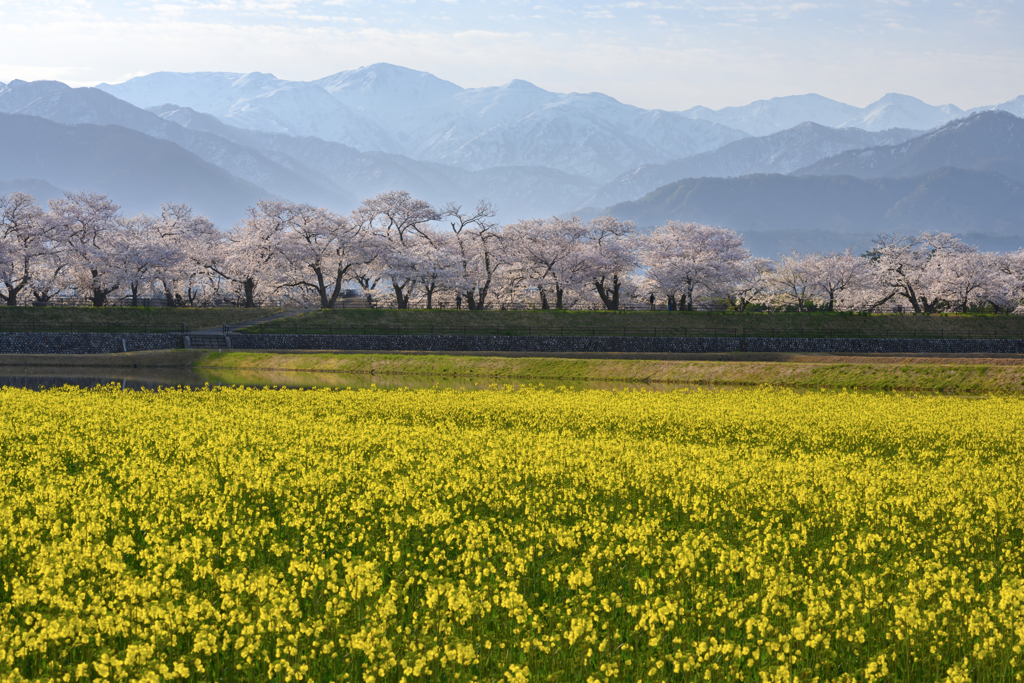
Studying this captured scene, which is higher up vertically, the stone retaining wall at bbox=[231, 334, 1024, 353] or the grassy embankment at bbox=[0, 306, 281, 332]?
the grassy embankment at bbox=[0, 306, 281, 332]

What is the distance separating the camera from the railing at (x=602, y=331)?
6775 centimetres

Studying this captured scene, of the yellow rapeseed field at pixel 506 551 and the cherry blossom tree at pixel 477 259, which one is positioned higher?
the cherry blossom tree at pixel 477 259

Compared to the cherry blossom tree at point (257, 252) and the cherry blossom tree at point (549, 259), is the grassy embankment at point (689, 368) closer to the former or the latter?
the cherry blossom tree at point (257, 252)

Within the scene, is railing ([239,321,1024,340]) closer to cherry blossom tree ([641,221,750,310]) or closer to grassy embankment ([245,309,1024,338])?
grassy embankment ([245,309,1024,338])

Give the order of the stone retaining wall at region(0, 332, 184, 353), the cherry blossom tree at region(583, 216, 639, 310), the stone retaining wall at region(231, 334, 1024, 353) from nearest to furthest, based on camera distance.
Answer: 1. the stone retaining wall at region(231, 334, 1024, 353)
2. the stone retaining wall at region(0, 332, 184, 353)
3. the cherry blossom tree at region(583, 216, 639, 310)

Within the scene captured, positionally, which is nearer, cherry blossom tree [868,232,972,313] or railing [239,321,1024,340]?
railing [239,321,1024,340]

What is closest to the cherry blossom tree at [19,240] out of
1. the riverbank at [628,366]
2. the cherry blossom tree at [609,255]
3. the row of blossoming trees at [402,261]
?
the row of blossoming trees at [402,261]

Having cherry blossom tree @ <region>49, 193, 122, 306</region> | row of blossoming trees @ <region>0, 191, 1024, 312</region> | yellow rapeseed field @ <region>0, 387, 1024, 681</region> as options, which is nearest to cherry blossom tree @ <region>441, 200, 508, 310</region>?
row of blossoming trees @ <region>0, 191, 1024, 312</region>

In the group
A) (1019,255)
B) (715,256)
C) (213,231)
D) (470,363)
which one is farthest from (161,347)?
(1019,255)

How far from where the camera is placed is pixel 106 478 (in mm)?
15242

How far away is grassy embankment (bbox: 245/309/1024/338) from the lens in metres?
69.6

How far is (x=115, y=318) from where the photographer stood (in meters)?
69.8

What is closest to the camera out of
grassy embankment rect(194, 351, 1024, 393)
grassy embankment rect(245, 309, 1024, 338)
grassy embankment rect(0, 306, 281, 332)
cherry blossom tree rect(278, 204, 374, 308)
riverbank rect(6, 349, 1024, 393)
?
grassy embankment rect(194, 351, 1024, 393)

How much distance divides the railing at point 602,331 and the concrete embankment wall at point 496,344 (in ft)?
12.3
